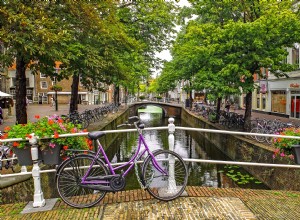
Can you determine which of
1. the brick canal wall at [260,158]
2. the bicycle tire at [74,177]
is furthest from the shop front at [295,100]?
the bicycle tire at [74,177]

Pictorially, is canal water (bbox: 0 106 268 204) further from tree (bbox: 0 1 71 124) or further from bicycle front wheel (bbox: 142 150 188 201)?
tree (bbox: 0 1 71 124)

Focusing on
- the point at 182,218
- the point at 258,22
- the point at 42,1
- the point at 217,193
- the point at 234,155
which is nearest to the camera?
the point at 182,218

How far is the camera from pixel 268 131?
13742 mm

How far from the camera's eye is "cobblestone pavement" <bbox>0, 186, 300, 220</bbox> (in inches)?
144

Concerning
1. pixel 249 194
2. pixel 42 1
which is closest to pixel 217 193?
pixel 249 194

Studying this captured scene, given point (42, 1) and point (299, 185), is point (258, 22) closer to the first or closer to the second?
point (299, 185)

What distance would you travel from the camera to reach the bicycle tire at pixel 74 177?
3.96m

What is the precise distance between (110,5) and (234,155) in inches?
398

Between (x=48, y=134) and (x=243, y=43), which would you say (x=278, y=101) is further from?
(x=48, y=134)

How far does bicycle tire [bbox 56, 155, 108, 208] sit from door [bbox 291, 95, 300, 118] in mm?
23073

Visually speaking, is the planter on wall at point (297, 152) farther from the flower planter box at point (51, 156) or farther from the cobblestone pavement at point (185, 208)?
the flower planter box at point (51, 156)

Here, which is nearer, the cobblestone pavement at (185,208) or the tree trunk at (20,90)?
the cobblestone pavement at (185,208)

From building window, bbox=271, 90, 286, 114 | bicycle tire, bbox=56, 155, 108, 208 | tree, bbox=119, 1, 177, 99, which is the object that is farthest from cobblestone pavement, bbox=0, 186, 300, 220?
building window, bbox=271, 90, 286, 114

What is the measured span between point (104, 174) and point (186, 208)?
4.24 feet
